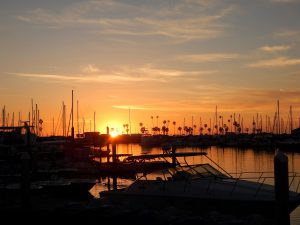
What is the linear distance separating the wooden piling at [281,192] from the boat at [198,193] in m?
5.21

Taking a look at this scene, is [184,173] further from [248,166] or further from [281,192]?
[248,166]

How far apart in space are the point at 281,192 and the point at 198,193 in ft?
21.8

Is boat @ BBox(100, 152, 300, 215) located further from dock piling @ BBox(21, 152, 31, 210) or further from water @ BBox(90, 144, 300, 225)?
dock piling @ BBox(21, 152, 31, 210)

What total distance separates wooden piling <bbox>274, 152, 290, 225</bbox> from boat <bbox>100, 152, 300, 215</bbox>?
17.1 feet

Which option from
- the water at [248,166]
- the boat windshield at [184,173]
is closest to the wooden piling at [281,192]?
the water at [248,166]

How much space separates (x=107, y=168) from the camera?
150 ft

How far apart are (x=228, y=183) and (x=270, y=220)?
2.71 meters

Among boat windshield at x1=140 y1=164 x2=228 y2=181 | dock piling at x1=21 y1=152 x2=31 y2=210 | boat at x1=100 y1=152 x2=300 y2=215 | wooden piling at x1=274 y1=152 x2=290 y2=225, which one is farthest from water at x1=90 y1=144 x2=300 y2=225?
dock piling at x1=21 y1=152 x2=31 y2=210

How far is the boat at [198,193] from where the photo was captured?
19297 millimetres

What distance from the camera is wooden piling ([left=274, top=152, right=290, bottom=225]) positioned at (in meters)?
13.6

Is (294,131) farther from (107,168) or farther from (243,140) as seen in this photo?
(107,168)

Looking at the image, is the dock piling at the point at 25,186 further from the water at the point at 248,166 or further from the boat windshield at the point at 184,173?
the water at the point at 248,166

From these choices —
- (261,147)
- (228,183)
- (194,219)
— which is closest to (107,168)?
(228,183)

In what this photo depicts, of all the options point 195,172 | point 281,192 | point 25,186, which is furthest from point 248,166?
point 281,192
